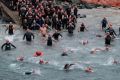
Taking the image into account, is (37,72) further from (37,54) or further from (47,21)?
(47,21)

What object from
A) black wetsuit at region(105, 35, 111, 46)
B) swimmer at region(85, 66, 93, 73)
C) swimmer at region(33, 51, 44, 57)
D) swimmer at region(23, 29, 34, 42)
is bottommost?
swimmer at region(85, 66, 93, 73)

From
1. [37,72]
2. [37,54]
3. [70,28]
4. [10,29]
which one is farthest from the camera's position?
[70,28]

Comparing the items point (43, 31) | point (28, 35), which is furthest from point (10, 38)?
point (43, 31)

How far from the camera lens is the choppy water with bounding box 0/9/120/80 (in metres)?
40.0

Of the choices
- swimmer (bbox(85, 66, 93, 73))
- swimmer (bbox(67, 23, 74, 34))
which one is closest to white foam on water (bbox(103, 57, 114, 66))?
swimmer (bbox(85, 66, 93, 73))

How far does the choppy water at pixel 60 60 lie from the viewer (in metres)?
40.0

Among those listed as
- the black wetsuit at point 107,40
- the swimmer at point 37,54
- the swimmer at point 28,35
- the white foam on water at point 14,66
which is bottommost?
the white foam on water at point 14,66

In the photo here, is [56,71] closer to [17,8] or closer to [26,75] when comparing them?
[26,75]

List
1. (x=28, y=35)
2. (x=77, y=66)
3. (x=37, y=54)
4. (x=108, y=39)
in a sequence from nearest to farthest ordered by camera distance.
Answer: (x=77, y=66) < (x=37, y=54) < (x=108, y=39) < (x=28, y=35)

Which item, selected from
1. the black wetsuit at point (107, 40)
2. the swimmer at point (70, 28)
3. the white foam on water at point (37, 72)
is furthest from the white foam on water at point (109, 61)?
the swimmer at point (70, 28)

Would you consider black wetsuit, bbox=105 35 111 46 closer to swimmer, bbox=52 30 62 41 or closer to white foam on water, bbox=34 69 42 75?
swimmer, bbox=52 30 62 41

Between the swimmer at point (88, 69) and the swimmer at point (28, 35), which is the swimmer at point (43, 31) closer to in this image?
the swimmer at point (28, 35)

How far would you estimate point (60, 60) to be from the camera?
1700 inches

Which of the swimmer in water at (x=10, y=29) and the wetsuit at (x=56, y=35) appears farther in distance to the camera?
the swimmer in water at (x=10, y=29)
